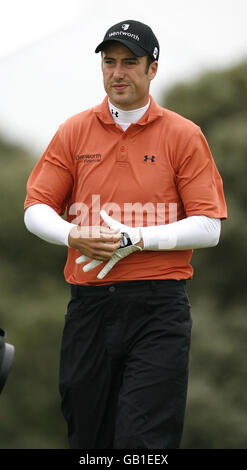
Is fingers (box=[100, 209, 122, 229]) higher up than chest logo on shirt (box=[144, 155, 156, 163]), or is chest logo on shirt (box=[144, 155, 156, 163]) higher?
chest logo on shirt (box=[144, 155, 156, 163])

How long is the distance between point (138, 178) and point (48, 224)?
398 millimetres

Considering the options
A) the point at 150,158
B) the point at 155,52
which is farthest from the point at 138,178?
the point at 155,52

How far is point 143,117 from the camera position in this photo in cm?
355

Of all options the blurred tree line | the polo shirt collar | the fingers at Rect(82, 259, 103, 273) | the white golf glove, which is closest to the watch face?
the white golf glove

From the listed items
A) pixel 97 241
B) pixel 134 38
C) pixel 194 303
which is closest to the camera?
pixel 97 241

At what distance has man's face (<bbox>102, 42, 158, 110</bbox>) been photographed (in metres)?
3.46

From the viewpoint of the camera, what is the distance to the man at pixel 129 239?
3.41 m

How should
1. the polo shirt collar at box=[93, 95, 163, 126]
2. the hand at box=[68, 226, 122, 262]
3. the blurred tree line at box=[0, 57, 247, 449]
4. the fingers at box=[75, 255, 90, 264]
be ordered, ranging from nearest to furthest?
the hand at box=[68, 226, 122, 262]
the fingers at box=[75, 255, 90, 264]
the polo shirt collar at box=[93, 95, 163, 126]
the blurred tree line at box=[0, 57, 247, 449]

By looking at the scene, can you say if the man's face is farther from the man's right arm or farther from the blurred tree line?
the blurred tree line

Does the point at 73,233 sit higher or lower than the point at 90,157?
lower

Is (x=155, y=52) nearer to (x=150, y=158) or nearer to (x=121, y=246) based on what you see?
(x=150, y=158)

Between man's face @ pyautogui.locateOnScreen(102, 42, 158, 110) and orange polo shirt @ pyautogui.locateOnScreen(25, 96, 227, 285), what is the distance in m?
0.09

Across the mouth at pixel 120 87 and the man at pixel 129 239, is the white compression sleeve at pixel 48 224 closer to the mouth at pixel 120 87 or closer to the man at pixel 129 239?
the man at pixel 129 239

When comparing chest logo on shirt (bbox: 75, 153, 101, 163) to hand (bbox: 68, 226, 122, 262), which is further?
chest logo on shirt (bbox: 75, 153, 101, 163)
